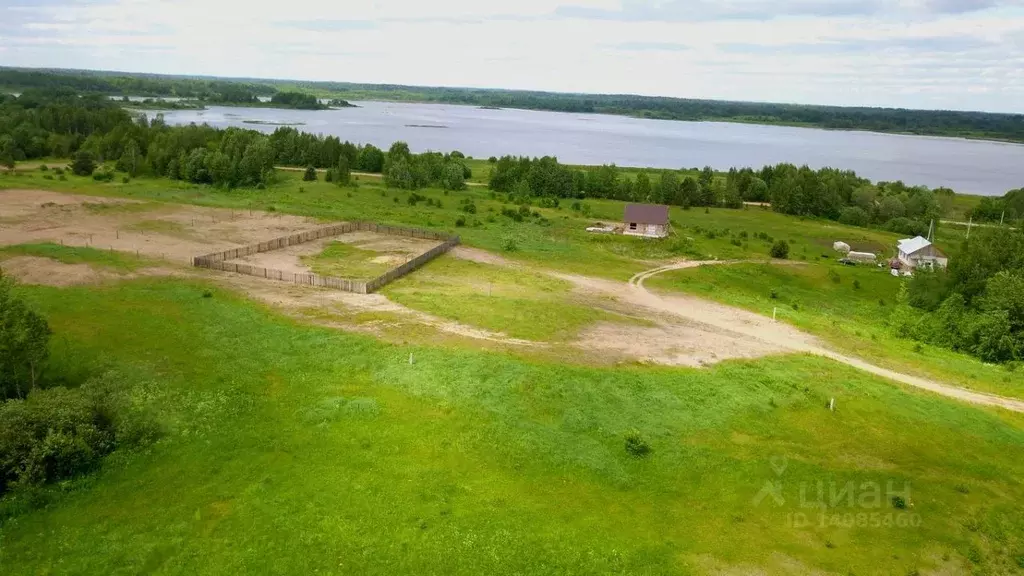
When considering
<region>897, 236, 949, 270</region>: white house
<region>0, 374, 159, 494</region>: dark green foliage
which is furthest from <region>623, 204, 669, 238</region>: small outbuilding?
<region>0, 374, 159, 494</region>: dark green foliage

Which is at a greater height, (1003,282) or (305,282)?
(1003,282)

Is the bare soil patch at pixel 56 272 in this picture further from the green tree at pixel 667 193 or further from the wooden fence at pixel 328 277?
the green tree at pixel 667 193

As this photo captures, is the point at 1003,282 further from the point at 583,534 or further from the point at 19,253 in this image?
the point at 19,253

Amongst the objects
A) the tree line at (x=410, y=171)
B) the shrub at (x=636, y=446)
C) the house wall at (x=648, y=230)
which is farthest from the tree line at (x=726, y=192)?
the shrub at (x=636, y=446)

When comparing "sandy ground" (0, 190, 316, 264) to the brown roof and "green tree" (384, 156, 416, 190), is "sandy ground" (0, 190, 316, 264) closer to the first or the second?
"green tree" (384, 156, 416, 190)

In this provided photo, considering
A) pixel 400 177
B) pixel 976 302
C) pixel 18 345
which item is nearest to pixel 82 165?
pixel 400 177

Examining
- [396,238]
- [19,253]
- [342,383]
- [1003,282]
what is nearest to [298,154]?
[396,238]
